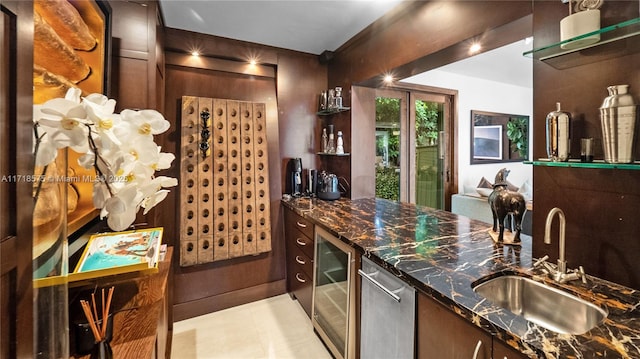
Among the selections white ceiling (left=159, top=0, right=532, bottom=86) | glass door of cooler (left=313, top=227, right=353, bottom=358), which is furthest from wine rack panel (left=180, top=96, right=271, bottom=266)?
glass door of cooler (left=313, top=227, right=353, bottom=358)

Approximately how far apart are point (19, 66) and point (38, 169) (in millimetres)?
189

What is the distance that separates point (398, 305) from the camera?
4.12 ft

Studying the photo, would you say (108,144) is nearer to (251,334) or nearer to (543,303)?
(543,303)

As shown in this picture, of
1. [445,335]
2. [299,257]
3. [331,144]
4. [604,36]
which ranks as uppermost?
[604,36]

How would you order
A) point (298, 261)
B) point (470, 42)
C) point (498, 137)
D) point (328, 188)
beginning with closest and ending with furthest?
point (470, 42) < point (298, 261) < point (328, 188) < point (498, 137)

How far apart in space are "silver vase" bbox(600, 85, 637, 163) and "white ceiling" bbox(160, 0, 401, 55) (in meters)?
1.51

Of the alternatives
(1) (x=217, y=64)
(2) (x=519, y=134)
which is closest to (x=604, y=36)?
(1) (x=217, y=64)

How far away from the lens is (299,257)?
2562mm

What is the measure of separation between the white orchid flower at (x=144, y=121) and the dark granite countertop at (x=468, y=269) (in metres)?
1.05

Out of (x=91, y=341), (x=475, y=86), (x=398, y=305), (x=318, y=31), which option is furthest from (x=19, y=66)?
(x=475, y=86)

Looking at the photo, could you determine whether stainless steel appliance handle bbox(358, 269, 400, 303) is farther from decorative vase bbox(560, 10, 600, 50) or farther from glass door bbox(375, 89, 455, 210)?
glass door bbox(375, 89, 455, 210)

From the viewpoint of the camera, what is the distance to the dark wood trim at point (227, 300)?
251 cm

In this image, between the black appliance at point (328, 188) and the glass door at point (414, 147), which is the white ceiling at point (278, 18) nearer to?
the glass door at point (414, 147)

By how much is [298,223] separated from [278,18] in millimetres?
1768
